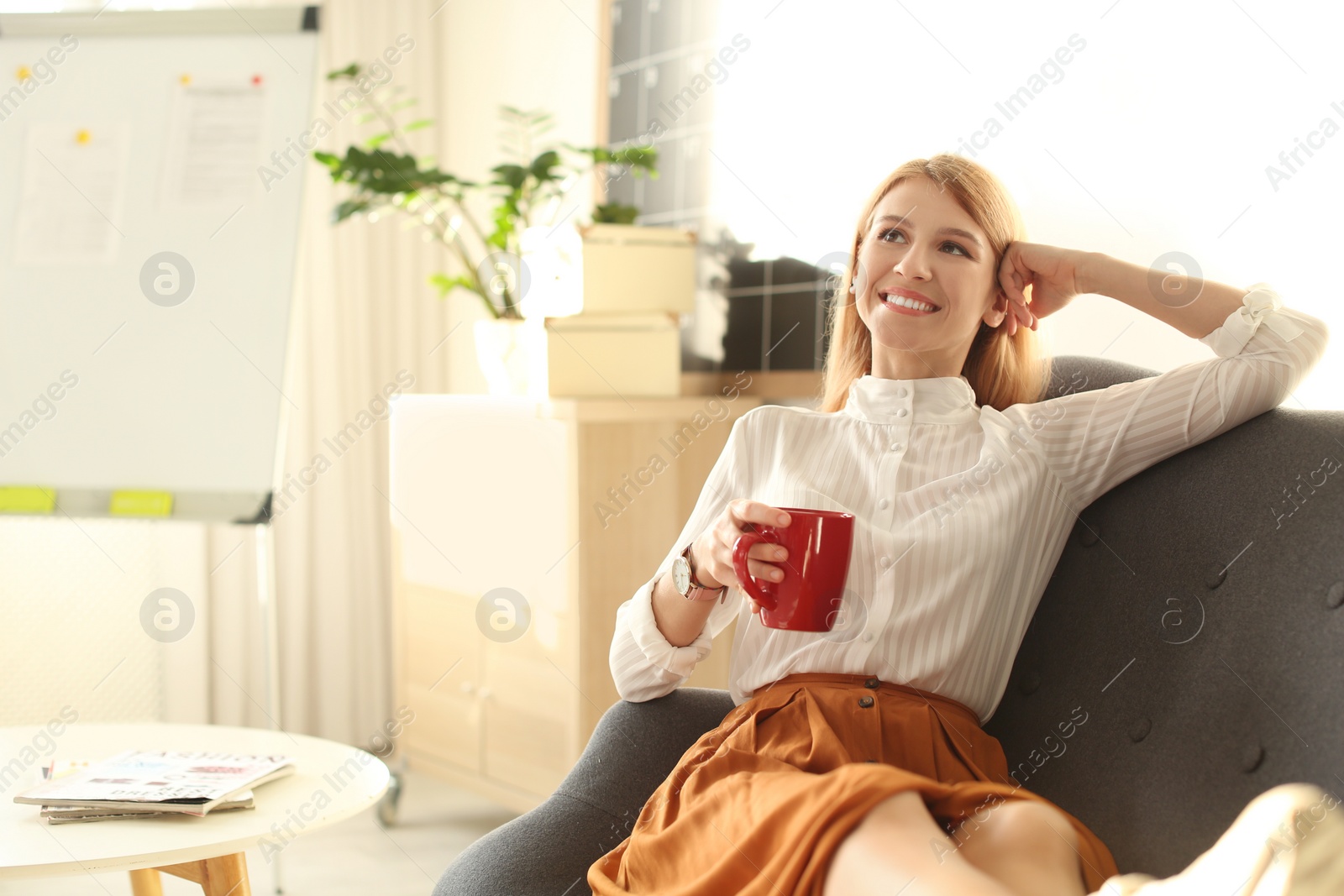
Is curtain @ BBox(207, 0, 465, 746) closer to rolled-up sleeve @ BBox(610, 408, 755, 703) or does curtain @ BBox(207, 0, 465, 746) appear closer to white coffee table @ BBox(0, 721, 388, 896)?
white coffee table @ BBox(0, 721, 388, 896)

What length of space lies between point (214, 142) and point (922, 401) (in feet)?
6.11

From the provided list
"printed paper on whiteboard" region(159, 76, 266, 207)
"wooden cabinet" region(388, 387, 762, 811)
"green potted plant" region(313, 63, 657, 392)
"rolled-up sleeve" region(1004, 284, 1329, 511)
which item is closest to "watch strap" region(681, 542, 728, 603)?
"rolled-up sleeve" region(1004, 284, 1329, 511)

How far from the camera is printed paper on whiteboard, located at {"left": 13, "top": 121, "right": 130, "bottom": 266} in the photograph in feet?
8.46

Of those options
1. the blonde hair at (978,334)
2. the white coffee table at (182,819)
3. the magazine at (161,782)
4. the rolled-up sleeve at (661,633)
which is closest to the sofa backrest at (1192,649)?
the blonde hair at (978,334)

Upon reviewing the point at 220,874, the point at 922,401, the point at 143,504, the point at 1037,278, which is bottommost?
the point at 220,874

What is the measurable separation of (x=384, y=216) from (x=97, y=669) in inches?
61.4

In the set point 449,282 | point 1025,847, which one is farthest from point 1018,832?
point 449,282

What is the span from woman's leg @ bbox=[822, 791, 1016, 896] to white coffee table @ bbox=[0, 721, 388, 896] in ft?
2.47

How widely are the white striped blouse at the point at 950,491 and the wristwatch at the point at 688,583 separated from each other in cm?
6

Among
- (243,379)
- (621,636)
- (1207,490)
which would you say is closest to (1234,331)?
(1207,490)

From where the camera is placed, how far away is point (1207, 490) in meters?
1.28

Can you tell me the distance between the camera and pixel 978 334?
1.63m

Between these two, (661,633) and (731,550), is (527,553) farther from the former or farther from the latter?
(731,550)

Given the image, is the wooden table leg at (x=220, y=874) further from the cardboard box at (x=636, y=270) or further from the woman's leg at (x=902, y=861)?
the cardboard box at (x=636, y=270)
